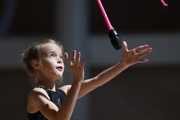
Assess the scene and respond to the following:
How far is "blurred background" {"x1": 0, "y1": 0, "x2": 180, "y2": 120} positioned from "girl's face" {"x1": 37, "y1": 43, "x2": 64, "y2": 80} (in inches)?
38.0

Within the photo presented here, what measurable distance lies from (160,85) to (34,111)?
127 centimetres

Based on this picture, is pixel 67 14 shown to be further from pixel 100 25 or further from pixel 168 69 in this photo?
pixel 168 69

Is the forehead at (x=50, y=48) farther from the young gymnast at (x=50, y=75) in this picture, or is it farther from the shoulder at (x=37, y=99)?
the shoulder at (x=37, y=99)

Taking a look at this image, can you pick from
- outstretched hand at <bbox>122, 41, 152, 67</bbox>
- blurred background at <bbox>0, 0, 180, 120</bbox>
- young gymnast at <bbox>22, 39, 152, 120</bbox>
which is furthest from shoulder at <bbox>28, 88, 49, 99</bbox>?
blurred background at <bbox>0, 0, 180, 120</bbox>

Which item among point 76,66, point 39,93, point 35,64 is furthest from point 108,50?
point 76,66

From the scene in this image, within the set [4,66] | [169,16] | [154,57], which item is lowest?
[154,57]

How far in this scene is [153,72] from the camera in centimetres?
262

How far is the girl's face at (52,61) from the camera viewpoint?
1.50 meters

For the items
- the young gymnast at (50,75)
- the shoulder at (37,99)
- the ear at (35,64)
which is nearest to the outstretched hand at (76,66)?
the young gymnast at (50,75)

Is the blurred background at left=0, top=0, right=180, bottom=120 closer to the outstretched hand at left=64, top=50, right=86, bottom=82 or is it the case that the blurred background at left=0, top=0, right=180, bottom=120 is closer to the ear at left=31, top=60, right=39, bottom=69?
the ear at left=31, top=60, right=39, bottom=69

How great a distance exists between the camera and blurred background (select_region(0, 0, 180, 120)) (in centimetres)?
255

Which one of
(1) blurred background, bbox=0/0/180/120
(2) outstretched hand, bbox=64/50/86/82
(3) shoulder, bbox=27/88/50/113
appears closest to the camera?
(2) outstretched hand, bbox=64/50/86/82

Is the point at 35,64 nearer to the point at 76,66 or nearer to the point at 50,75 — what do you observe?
the point at 50,75

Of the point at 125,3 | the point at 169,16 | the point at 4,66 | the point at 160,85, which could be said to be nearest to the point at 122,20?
the point at 125,3
